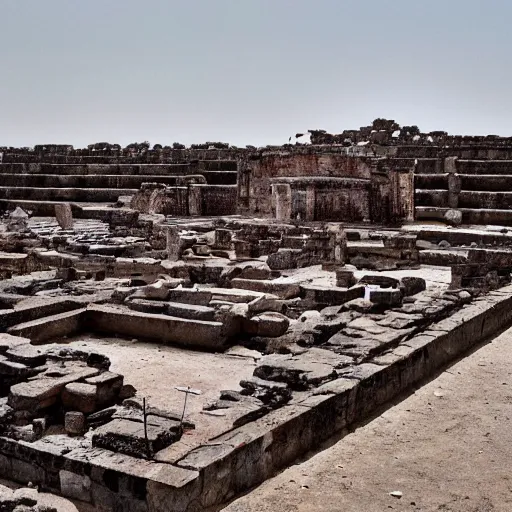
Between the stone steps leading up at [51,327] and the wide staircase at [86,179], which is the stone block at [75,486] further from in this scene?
the wide staircase at [86,179]

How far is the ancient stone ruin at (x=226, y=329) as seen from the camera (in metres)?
4.38

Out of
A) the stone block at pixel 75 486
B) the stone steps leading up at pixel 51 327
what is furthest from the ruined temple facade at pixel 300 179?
the stone block at pixel 75 486

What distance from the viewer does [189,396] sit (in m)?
6.27

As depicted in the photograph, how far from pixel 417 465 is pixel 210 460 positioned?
1590 millimetres

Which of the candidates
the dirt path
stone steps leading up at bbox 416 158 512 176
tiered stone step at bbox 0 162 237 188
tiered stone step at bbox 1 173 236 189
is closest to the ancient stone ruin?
the dirt path

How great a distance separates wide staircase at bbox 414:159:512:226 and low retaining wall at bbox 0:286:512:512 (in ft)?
53.4

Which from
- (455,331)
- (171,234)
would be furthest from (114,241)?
(455,331)

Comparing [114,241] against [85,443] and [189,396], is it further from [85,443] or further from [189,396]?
[85,443]

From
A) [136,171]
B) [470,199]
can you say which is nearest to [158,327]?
[470,199]

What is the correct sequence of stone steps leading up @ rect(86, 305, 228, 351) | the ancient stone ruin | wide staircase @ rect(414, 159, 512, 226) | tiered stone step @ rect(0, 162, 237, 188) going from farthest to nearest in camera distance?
tiered stone step @ rect(0, 162, 237, 188) < wide staircase @ rect(414, 159, 512, 226) < stone steps leading up @ rect(86, 305, 228, 351) < the ancient stone ruin

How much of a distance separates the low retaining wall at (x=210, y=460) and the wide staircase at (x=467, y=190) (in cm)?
1628

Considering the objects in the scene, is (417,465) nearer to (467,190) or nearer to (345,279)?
(345,279)

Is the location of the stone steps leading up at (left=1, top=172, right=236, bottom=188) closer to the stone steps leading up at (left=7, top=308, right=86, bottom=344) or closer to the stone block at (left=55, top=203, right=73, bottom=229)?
the stone block at (left=55, top=203, right=73, bottom=229)

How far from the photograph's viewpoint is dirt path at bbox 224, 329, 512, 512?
14.0 ft
